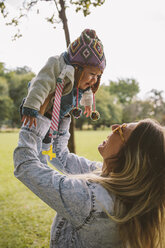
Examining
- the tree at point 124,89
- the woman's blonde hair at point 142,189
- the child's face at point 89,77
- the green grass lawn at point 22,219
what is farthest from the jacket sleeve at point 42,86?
the tree at point 124,89

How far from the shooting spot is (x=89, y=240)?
4.25 feet

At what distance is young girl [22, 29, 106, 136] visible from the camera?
1.79m

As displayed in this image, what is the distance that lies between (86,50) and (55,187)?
4.52 ft

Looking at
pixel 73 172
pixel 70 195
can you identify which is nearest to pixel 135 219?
pixel 70 195

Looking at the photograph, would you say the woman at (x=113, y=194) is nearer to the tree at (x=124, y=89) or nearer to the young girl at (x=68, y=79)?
the young girl at (x=68, y=79)

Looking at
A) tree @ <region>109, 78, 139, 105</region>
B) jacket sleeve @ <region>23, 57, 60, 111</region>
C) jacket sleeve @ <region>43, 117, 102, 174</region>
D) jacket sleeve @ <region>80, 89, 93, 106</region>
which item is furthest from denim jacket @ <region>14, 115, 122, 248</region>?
tree @ <region>109, 78, 139, 105</region>

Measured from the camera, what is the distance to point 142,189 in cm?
130

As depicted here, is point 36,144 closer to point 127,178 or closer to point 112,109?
point 127,178

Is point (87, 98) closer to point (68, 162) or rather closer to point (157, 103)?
point (68, 162)

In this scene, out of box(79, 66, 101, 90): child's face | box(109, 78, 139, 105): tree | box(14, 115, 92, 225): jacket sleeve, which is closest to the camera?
box(14, 115, 92, 225): jacket sleeve

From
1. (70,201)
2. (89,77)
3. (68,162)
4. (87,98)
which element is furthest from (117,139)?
(87,98)

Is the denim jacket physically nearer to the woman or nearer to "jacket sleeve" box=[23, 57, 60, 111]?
the woman

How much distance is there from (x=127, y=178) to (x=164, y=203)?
270 millimetres

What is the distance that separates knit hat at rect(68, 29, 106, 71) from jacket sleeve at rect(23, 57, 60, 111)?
0.22 metres
